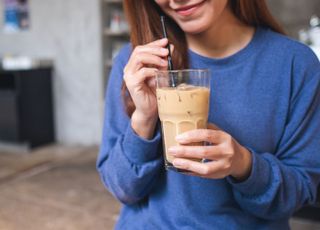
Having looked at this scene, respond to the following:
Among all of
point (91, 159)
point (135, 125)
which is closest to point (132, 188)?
point (135, 125)

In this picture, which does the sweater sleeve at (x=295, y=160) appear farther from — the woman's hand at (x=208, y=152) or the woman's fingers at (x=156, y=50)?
the woman's fingers at (x=156, y=50)

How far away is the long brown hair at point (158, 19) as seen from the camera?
91 centimetres

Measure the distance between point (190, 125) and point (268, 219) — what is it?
0.32 meters

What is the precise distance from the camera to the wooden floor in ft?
7.61

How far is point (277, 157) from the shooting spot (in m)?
0.86

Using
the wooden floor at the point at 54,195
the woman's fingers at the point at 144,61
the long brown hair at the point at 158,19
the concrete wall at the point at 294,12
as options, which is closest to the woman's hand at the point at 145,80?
the woman's fingers at the point at 144,61

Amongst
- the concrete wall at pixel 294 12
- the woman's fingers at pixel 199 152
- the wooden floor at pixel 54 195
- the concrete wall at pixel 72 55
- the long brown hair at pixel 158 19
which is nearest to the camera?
Answer: the woman's fingers at pixel 199 152

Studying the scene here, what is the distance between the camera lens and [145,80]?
788 millimetres

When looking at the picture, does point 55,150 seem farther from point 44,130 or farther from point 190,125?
point 190,125

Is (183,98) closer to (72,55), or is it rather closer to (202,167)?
(202,167)

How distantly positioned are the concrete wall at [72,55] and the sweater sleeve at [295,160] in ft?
11.2

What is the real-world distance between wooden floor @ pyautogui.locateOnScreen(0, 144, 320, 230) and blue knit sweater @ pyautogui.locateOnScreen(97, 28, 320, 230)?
1.41 metres

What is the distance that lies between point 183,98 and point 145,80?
0.12 m

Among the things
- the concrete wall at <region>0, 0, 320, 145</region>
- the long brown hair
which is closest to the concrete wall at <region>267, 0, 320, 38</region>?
the concrete wall at <region>0, 0, 320, 145</region>
